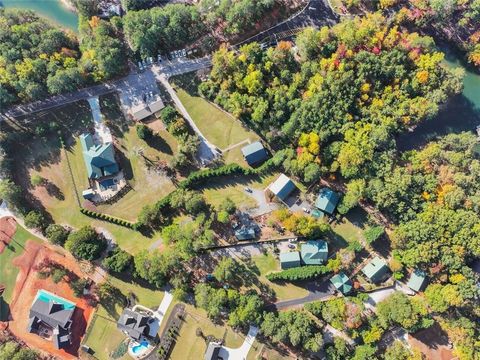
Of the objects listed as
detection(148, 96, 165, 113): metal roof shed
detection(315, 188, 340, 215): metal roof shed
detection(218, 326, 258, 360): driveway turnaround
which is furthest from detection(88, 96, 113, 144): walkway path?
detection(218, 326, 258, 360): driveway turnaround

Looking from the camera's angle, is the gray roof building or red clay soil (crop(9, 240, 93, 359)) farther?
red clay soil (crop(9, 240, 93, 359))

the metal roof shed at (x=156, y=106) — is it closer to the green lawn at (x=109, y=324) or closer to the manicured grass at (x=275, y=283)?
the green lawn at (x=109, y=324)

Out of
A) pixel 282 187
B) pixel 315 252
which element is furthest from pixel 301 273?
pixel 282 187

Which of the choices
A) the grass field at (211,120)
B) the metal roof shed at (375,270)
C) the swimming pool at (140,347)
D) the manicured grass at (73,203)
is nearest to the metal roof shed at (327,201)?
the metal roof shed at (375,270)

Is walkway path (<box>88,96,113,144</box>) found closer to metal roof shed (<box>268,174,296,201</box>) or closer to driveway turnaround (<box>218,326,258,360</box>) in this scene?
metal roof shed (<box>268,174,296,201</box>)

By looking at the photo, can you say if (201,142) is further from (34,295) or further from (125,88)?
(34,295)

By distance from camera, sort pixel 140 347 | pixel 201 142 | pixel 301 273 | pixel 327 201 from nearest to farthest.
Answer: pixel 301 273, pixel 327 201, pixel 140 347, pixel 201 142
